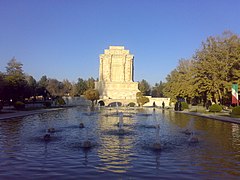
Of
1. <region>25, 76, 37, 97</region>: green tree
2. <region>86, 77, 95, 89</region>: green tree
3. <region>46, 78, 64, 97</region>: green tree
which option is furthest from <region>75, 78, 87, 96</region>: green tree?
<region>25, 76, 37, 97</region>: green tree

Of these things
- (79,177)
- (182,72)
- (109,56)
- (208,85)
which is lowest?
(79,177)

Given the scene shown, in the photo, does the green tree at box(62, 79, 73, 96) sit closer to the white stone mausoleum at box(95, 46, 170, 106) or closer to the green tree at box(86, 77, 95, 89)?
the green tree at box(86, 77, 95, 89)

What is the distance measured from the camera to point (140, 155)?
8258 mm

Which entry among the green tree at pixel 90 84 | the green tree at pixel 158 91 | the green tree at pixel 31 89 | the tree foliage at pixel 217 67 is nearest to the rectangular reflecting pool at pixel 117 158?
the tree foliage at pixel 217 67

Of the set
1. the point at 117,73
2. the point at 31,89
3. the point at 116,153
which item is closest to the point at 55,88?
the point at 117,73

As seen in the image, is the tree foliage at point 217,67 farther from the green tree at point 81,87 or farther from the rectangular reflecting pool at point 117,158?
the green tree at point 81,87

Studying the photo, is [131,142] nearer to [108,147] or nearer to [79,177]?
[108,147]

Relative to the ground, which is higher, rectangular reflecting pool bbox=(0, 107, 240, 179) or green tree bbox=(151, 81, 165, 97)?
green tree bbox=(151, 81, 165, 97)

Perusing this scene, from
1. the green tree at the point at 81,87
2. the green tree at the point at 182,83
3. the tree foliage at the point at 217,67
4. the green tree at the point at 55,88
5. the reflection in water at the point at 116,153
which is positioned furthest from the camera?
the green tree at the point at 81,87

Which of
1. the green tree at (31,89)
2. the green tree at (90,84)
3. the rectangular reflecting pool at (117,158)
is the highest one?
the green tree at (90,84)

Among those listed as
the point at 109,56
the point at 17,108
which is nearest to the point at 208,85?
the point at 17,108

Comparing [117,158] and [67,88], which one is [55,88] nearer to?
[67,88]

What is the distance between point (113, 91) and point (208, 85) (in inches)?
1472

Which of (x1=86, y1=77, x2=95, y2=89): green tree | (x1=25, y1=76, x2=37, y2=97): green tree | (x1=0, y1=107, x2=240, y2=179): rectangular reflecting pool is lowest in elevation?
(x1=0, y1=107, x2=240, y2=179): rectangular reflecting pool
